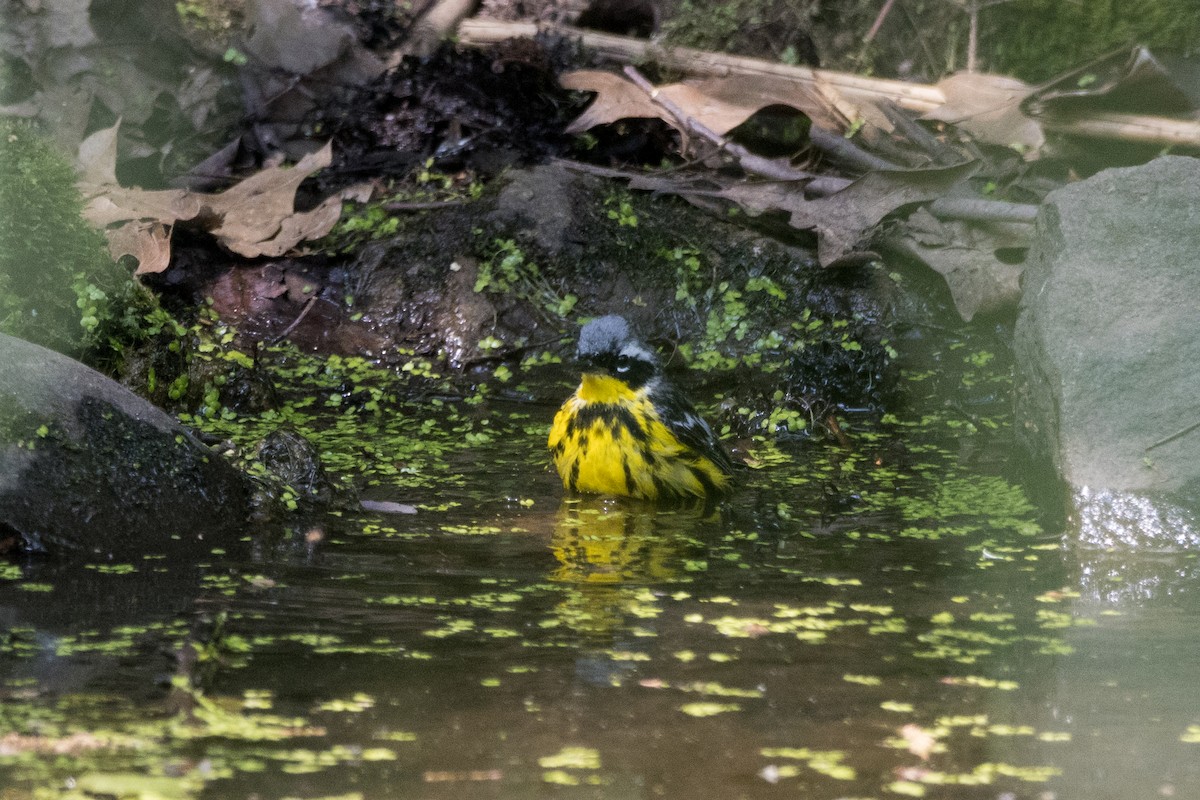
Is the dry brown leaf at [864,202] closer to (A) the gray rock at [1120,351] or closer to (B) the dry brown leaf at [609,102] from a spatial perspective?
(B) the dry brown leaf at [609,102]

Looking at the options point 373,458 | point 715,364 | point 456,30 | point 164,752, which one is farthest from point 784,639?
point 456,30

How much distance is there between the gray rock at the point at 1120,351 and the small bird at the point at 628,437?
4.66 ft

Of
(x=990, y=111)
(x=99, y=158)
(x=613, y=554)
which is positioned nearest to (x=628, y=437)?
(x=613, y=554)

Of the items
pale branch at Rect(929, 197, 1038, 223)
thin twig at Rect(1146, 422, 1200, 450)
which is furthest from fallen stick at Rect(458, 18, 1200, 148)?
thin twig at Rect(1146, 422, 1200, 450)

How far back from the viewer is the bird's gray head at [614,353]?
5.64 metres

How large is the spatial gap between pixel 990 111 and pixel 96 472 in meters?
5.69

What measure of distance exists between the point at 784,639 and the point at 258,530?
2.01 meters

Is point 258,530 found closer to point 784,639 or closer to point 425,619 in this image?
point 425,619

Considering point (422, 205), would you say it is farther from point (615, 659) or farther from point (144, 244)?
point (615, 659)

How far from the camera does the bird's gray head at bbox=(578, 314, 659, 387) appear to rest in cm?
A: 564

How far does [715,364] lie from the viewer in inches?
294

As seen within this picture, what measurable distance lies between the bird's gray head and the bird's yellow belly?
0.47ft

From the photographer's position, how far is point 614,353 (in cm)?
566

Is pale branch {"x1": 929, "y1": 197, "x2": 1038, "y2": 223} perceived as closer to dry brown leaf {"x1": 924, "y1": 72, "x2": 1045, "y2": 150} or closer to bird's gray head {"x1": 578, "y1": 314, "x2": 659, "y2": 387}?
dry brown leaf {"x1": 924, "y1": 72, "x2": 1045, "y2": 150}
